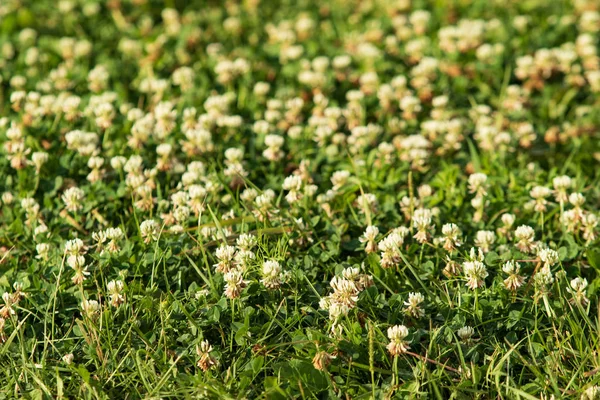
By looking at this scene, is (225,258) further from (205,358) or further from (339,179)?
(339,179)

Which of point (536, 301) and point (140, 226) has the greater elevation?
point (140, 226)

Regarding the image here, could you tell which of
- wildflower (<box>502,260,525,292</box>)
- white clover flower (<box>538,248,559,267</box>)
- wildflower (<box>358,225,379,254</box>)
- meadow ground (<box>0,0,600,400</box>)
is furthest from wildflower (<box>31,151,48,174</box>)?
white clover flower (<box>538,248,559,267</box>)

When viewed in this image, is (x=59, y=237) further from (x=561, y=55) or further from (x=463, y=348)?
(x=561, y=55)

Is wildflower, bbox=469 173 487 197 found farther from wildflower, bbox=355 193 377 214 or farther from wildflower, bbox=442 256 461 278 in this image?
wildflower, bbox=442 256 461 278

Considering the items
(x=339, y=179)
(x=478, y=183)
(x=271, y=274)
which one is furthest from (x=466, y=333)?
(x=339, y=179)

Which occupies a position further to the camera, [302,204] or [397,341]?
[302,204]

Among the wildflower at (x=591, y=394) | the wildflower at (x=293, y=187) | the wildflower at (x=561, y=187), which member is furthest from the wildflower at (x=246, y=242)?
the wildflower at (x=561, y=187)

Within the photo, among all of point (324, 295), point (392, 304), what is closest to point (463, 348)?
point (392, 304)
